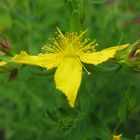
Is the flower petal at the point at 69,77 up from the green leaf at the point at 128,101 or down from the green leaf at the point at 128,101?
up

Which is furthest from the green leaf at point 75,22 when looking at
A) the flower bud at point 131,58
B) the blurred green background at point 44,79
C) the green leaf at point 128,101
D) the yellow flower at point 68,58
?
the blurred green background at point 44,79

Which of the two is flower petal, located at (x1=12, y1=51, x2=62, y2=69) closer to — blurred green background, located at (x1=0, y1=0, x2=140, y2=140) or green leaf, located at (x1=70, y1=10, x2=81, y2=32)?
green leaf, located at (x1=70, y1=10, x2=81, y2=32)

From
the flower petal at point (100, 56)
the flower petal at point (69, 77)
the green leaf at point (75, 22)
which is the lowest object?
the flower petal at point (69, 77)

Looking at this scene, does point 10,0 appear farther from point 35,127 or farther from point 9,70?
point 9,70

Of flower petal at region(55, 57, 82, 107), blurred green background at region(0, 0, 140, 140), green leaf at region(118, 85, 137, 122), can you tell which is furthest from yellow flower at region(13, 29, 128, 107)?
blurred green background at region(0, 0, 140, 140)

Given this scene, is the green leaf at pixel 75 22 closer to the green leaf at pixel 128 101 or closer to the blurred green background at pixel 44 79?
the green leaf at pixel 128 101

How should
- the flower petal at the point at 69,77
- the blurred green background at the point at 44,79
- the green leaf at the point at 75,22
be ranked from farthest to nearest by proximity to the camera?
the blurred green background at the point at 44,79 < the green leaf at the point at 75,22 < the flower petal at the point at 69,77

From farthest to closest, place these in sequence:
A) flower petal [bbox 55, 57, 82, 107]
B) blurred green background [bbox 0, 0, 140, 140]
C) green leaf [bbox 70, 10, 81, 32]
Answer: blurred green background [bbox 0, 0, 140, 140] → green leaf [bbox 70, 10, 81, 32] → flower petal [bbox 55, 57, 82, 107]
